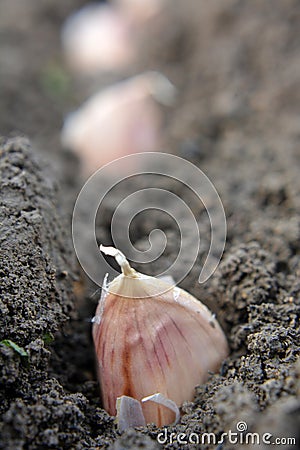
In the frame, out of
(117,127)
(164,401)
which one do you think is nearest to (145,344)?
(164,401)

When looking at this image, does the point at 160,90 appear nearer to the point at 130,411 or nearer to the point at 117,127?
the point at 117,127

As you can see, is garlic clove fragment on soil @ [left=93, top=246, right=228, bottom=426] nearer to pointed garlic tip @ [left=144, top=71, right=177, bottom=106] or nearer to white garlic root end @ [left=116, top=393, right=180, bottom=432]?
white garlic root end @ [left=116, top=393, right=180, bottom=432]

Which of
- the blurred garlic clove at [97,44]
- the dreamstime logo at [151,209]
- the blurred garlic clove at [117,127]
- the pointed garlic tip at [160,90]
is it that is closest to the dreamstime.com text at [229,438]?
the dreamstime logo at [151,209]

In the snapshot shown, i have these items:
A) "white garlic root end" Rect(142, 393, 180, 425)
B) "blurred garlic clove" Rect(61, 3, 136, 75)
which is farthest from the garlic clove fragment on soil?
"blurred garlic clove" Rect(61, 3, 136, 75)

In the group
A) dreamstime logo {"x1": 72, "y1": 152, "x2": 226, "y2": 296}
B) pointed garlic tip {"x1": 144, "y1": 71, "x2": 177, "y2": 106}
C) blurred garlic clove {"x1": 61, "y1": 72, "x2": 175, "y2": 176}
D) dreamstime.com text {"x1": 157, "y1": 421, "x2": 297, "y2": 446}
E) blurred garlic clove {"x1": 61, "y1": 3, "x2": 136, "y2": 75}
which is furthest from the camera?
blurred garlic clove {"x1": 61, "y1": 3, "x2": 136, "y2": 75}

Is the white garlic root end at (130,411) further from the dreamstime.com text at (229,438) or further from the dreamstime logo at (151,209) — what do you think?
the dreamstime logo at (151,209)

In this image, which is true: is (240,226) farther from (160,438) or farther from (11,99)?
(11,99)
